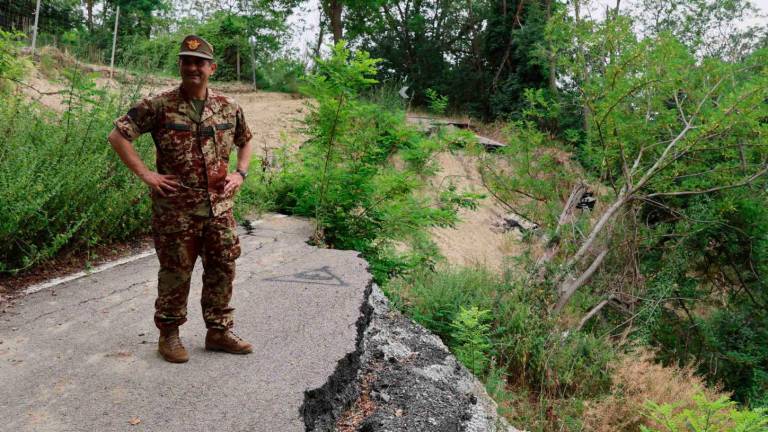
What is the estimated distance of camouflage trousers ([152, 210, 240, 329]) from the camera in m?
3.34

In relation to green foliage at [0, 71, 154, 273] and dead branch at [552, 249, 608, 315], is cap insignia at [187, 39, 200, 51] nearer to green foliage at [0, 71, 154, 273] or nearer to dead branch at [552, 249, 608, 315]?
green foliage at [0, 71, 154, 273]

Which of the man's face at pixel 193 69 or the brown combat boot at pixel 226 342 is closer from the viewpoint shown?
the man's face at pixel 193 69

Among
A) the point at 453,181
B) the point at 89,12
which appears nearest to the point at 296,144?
the point at 453,181

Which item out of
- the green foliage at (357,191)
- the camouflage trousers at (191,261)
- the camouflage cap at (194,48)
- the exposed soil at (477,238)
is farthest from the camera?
the exposed soil at (477,238)

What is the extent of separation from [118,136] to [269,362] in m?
1.59

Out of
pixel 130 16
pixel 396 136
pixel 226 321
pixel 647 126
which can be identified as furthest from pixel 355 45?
pixel 226 321

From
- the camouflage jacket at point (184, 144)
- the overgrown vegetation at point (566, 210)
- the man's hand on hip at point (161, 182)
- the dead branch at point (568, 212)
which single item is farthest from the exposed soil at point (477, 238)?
the man's hand on hip at point (161, 182)

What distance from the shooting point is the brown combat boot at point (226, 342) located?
3604 millimetres

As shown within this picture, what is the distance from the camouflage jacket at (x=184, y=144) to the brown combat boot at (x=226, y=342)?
0.78 metres

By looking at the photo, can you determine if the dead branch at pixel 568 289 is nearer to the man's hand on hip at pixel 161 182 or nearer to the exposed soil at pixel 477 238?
the exposed soil at pixel 477 238

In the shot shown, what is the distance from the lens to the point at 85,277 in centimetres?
501

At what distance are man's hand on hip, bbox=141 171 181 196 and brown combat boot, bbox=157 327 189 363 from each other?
0.87 meters

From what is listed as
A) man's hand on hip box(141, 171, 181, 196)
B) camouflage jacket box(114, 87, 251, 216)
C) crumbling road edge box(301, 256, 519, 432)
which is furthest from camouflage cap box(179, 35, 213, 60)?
crumbling road edge box(301, 256, 519, 432)

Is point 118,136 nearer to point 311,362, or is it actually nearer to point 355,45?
point 311,362
